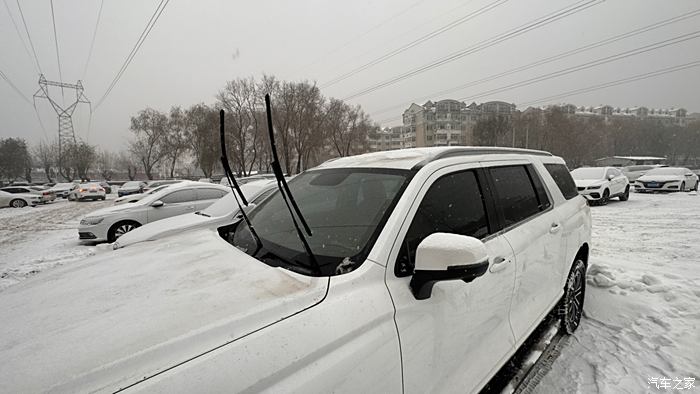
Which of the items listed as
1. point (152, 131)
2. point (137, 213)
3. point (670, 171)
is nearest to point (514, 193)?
point (137, 213)

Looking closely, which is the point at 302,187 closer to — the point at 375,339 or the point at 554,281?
the point at 375,339

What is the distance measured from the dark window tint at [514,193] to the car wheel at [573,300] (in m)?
0.96

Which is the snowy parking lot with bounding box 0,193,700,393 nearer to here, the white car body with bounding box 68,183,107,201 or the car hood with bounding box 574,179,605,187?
the car hood with bounding box 574,179,605,187

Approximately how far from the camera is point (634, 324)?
311 centimetres

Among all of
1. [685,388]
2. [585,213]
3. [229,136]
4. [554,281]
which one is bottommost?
[685,388]

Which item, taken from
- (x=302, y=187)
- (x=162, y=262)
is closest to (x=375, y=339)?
(x=162, y=262)

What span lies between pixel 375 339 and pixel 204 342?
0.62m

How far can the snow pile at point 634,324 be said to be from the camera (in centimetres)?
239

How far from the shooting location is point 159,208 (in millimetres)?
8391

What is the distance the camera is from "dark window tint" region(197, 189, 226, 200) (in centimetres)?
900

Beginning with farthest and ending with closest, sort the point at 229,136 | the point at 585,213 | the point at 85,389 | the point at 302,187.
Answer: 1. the point at 229,136
2. the point at 585,213
3. the point at 302,187
4. the point at 85,389

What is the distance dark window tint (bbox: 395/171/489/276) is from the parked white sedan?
299 inches

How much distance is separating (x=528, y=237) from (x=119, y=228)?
9471 millimetres

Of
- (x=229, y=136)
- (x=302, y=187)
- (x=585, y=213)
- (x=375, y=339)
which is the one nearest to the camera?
(x=375, y=339)
